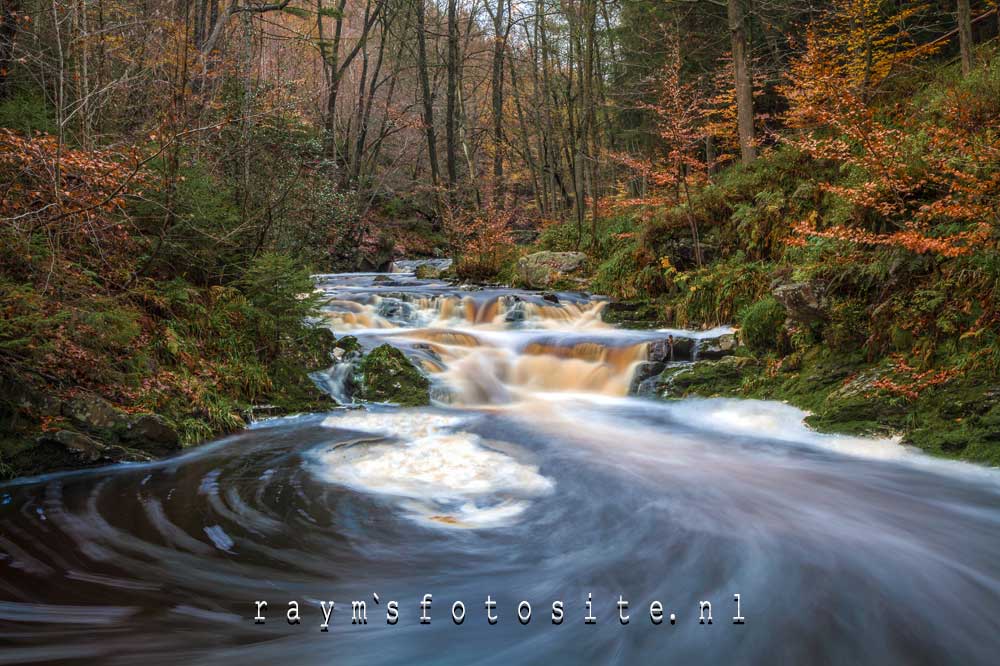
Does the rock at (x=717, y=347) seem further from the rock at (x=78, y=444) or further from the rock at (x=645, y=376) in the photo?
the rock at (x=78, y=444)

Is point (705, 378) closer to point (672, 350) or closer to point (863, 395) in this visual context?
point (672, 350)

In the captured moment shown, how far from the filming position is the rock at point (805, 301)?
739 centimetres

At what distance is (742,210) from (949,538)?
809 cm

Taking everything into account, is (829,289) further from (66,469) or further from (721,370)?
(66,469)

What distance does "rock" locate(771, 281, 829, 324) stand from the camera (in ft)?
24.2

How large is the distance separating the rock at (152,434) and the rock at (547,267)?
9941 millimetres

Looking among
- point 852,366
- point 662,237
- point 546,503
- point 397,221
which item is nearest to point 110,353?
point 546,503

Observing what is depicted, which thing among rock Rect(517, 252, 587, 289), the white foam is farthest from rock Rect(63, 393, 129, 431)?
rock Rect(517, 252, 587, 289)

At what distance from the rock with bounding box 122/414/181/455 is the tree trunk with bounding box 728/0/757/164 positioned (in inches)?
460

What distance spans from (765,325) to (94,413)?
308 inches

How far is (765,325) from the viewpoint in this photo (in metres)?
8.37

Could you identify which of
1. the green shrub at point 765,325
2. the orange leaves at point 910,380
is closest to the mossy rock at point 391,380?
the green shrub at point 765,325

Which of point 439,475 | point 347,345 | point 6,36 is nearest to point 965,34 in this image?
point 439,475

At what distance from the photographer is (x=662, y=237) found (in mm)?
12484
